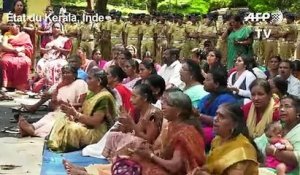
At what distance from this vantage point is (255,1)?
23422 millimetres

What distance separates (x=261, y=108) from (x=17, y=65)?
23.0ft

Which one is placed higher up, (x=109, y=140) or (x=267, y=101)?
(x=267, y=101)

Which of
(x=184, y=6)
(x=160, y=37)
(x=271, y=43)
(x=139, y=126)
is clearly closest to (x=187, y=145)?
(x=139, y=126)

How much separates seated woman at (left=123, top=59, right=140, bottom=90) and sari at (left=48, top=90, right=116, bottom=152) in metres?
1.29

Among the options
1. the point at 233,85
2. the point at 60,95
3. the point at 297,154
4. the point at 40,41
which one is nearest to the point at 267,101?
the point at 297,154

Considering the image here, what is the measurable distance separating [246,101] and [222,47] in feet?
23.7

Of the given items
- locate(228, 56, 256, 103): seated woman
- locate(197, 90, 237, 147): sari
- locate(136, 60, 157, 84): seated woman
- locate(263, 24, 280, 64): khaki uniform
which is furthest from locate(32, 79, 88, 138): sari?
locate(263, 24, 280, 64): khaki uniform

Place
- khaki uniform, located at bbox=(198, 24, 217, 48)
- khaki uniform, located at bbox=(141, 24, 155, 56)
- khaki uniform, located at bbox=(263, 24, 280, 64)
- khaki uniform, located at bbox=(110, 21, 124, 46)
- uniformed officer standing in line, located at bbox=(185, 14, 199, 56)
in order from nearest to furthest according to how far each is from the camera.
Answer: khaki uniform, located at bbox=(263, 24, 280, 64)
khaki uniform, located at bbox=(198, 24, 217, 48)
uniformed officer standing in line, located at bbox=(185, 14, 199, 56)
khaki uniform, located at bbox=(141, 24, 155, 56)
khaki uniform, located at bbox=(110, 21, 124, 46)

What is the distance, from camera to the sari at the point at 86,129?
638 centimetres

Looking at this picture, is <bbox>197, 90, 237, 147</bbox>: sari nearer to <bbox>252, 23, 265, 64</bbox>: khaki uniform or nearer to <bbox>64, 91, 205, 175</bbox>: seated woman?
<bbox>64, 91, 205, 175</bbox>: seated woman

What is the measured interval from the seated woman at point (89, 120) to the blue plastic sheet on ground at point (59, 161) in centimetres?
16

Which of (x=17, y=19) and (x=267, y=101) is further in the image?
(x=17, y=19)

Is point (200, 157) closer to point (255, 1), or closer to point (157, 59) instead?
point (157, 59)

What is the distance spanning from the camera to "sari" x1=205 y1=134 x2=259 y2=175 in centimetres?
394
